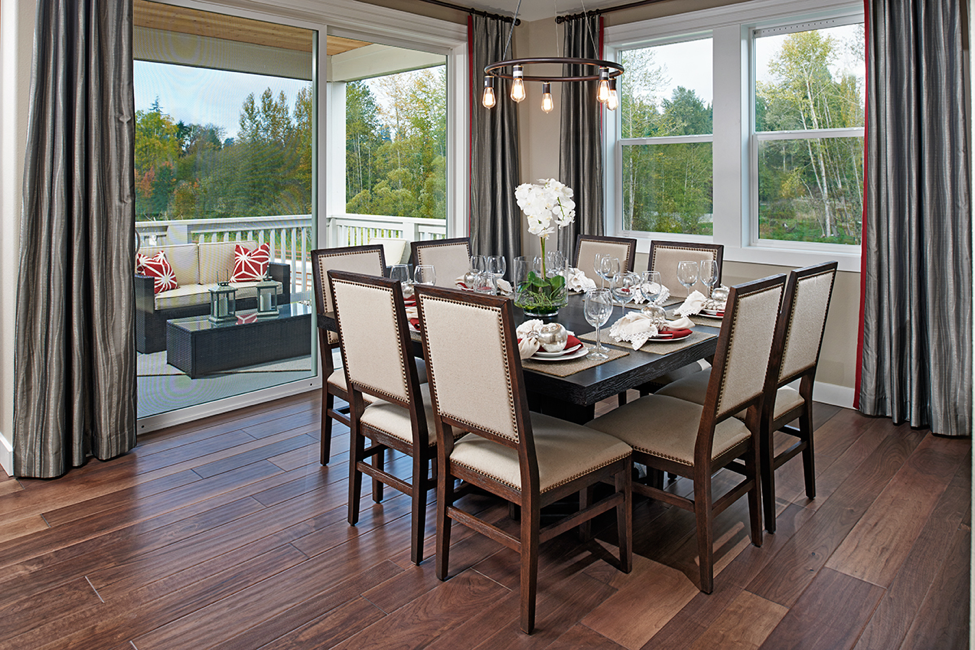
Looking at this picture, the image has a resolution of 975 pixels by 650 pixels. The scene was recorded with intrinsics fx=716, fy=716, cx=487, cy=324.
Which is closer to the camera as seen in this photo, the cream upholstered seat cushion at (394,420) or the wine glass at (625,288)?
the cream upholstered seat cushion at (394,420)

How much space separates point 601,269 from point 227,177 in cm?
224

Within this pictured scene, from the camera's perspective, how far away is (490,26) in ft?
17.0

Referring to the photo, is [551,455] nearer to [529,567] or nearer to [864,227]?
[529,567]

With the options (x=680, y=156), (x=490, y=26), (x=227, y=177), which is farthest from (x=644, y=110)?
(x=227, y=177)

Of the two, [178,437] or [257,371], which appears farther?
[257,371]

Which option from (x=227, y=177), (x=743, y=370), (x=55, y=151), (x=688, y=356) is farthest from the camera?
(x=227, y=177)

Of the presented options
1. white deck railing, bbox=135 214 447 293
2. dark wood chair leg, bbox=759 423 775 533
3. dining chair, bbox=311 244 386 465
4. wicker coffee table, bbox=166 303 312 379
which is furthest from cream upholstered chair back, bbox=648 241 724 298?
wicker coffee table, bbox=166 303 312 379

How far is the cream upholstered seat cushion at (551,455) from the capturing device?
7.16 ft

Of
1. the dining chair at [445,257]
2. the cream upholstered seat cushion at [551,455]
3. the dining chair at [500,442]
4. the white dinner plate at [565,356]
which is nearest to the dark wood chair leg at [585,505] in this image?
the dining chair at [500,442]

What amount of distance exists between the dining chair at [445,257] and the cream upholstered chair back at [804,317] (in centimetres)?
184

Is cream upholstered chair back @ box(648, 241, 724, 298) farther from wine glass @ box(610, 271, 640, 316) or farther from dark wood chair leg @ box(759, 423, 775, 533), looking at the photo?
dark wood chair leg @ box(759, 423, 775, 533)

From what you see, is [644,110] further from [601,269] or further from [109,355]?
[109,355]

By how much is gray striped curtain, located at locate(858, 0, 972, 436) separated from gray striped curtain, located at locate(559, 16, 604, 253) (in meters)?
1.78

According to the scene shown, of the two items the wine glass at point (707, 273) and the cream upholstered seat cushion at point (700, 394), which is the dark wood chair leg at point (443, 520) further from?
the wine glass at point (707, 273)
